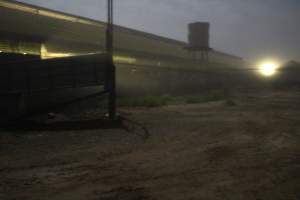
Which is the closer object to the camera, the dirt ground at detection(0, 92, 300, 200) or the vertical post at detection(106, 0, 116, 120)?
the dirt ground at detection(0, 92, 300, 200)

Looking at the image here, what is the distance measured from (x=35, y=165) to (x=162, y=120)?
5.80 metres

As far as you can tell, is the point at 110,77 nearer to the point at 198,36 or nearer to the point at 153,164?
the point at 153,164

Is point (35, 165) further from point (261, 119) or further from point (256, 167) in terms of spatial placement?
point (261, 119)

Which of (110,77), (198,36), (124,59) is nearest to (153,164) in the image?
(110,77)

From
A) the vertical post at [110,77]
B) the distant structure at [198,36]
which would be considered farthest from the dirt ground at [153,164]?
the distant structure at [198,36]

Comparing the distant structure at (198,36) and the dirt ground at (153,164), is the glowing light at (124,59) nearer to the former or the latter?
the distant structure at (198,36)

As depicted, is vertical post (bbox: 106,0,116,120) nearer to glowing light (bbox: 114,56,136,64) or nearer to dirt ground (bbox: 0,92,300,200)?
dirt ground (bbox: 0,92,300,200)

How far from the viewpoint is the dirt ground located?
3.69 m

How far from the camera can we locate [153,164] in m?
4.88

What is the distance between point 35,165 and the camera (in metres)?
4.93

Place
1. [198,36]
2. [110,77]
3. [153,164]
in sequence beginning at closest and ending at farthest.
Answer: [153,164] < [110,77] < [198,36]

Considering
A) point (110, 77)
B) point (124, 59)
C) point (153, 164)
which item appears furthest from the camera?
point (124, 59)

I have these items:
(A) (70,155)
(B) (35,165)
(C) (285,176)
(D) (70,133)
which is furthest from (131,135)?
(C) (285,176)

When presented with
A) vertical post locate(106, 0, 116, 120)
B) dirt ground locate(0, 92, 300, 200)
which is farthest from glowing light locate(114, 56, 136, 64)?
dirt ground locate(0, 92, 300, 200)
